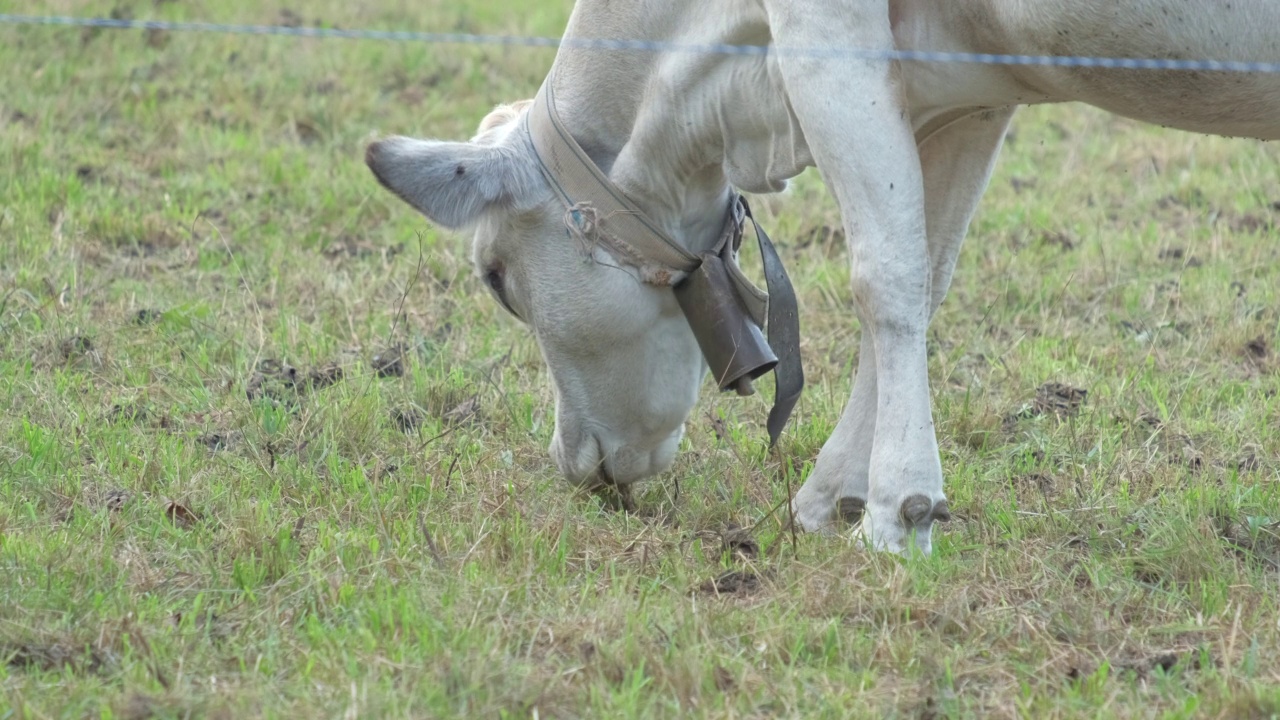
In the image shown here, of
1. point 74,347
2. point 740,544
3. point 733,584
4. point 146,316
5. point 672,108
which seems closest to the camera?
point 733,584

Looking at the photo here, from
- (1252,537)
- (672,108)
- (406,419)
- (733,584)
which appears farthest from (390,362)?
(1252,537)

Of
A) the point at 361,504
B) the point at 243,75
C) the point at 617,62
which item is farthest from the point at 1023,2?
the point at 243,75

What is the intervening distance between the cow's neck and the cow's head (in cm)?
20

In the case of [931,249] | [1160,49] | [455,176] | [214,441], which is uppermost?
[1160,49]

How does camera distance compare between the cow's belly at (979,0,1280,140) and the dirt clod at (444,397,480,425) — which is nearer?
the cow's belly at (979,0,1280,140)

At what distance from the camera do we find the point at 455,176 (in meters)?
3.82

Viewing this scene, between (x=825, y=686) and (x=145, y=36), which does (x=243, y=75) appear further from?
Result: (x=825, y=686)

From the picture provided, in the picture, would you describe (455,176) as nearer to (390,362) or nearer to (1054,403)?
(390,362)

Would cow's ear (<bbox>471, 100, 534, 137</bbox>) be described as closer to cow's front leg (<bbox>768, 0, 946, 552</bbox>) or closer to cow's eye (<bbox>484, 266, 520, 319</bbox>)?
cow's eye (<bbox>484, 266, 520, 319</bbox>)

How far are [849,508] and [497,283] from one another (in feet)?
3.57

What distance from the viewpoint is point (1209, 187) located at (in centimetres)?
721

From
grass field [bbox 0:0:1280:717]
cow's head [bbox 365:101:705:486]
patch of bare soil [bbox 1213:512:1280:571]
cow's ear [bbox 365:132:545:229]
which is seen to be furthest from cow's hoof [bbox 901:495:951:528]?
cow's ear [bbox 365:132:545:229]

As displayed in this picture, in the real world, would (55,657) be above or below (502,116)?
below

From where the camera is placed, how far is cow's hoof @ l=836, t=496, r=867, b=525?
4039 mm
